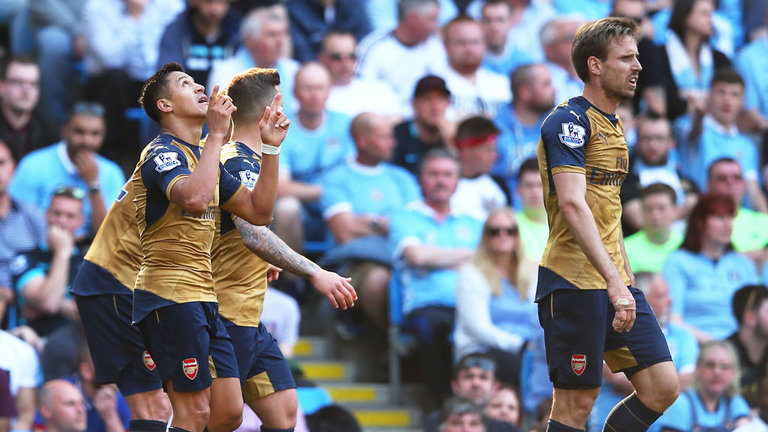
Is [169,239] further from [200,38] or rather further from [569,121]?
[200,38]

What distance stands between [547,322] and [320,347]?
487 cm

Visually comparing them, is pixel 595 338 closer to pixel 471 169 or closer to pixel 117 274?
pixel 117 274

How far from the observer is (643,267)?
1113 centimetres

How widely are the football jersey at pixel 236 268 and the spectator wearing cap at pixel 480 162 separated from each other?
190 inches

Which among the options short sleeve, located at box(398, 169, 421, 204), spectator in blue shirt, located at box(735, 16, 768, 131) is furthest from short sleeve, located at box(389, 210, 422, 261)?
spectator in blue shirt, located at box(735, 16, 768, 131)

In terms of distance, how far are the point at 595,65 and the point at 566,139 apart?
18.3 inches

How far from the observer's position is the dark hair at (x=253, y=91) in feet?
21.3

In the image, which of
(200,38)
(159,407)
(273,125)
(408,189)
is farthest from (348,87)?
(273,125)

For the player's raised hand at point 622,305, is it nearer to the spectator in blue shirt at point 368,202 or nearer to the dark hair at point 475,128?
the spectator in blue shirt at point 368,202

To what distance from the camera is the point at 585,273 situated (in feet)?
20.7

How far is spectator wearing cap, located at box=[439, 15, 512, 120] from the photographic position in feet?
40.9

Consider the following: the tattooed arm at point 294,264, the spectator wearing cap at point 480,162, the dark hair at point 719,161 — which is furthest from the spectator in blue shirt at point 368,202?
the tattooed arm at point 294,264

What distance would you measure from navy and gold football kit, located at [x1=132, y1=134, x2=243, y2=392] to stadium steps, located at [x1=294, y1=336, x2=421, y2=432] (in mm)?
4441

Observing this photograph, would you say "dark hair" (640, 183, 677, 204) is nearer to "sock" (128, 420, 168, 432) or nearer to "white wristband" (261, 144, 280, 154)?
"sock" (128, 420, 168, 432)
